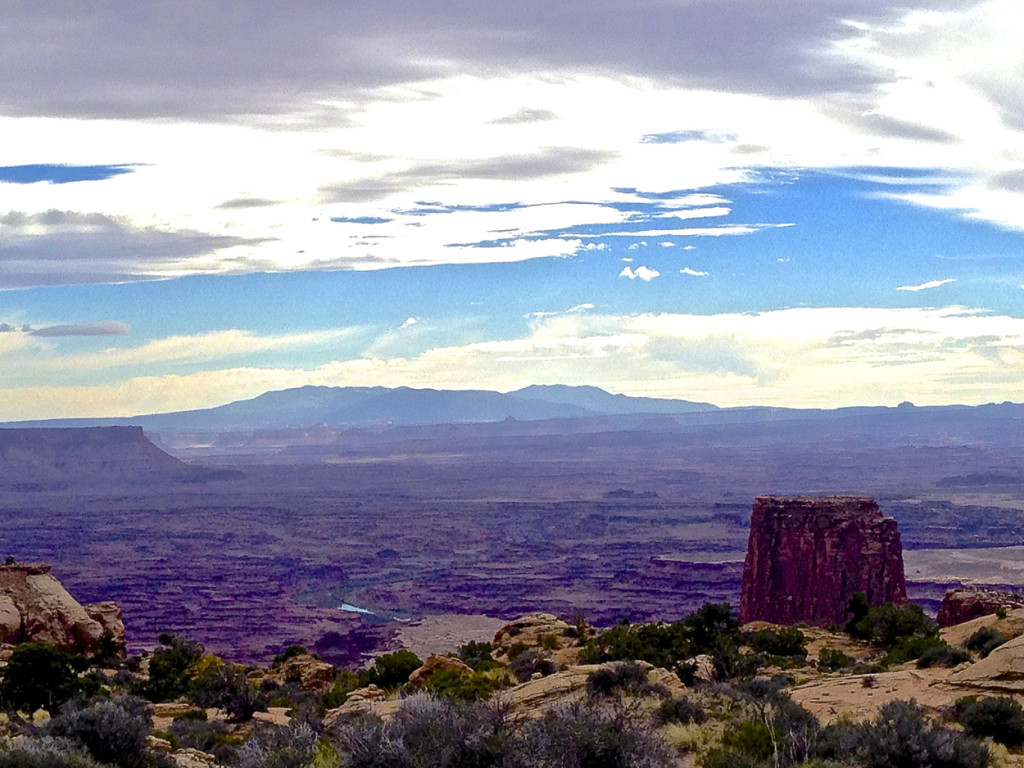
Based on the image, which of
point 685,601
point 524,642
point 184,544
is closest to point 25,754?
point 524,642

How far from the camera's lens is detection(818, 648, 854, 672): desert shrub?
2866 cm

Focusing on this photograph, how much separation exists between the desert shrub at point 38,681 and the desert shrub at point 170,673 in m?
2.34

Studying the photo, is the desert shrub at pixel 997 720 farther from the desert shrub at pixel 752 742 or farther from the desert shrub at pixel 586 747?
the desert shrub at pixel 586 747

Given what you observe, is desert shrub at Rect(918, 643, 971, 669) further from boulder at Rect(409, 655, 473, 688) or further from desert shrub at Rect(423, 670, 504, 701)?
boulder at Rect(409, 655, 473, 688)

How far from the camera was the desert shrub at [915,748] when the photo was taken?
47.1 ft

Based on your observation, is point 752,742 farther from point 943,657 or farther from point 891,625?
point 891,625

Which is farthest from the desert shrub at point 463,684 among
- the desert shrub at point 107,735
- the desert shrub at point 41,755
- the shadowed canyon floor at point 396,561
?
the shadowed canyon floor at point 396,561

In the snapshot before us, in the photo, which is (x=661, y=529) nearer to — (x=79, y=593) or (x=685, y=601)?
(x=685, y=601)

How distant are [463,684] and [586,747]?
35.0 feet

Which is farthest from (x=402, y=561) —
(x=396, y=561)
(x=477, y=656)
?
(x=477, y=656)

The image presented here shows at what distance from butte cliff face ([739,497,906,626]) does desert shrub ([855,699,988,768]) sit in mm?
47592

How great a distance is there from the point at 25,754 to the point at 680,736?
8.49m

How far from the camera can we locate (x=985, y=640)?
27.3 metres

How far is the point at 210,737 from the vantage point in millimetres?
21172
